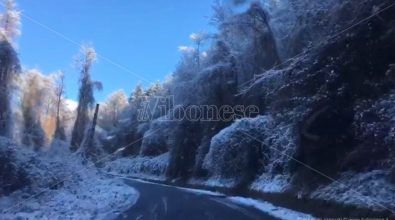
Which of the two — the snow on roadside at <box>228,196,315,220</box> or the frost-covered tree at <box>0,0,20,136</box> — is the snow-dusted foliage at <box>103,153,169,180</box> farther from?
the snow on roadside at <box>228,196,315,220</box>

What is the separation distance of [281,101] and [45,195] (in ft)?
32.1

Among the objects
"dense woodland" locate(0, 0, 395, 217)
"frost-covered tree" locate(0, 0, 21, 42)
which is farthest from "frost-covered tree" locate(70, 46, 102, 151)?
"frost-covered tree" locate(0, 0, 21, 42)

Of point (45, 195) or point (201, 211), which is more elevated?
point (45, 195)

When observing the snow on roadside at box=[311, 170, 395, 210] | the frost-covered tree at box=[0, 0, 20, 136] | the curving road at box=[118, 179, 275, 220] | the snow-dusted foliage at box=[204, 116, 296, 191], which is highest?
the frost-covered tree at box=[0, 0, 20, 136]

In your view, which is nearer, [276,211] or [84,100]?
[276,211]

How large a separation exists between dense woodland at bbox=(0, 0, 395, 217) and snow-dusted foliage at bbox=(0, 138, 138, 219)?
27cm

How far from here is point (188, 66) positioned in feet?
155

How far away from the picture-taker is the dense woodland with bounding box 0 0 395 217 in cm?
1362

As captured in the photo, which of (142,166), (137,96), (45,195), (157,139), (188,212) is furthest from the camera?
(137,96)

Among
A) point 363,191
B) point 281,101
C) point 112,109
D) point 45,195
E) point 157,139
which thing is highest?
point 112,109

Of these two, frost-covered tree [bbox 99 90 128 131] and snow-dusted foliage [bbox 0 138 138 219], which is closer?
snow-dusted foliage [bbox 0 138 138 219]

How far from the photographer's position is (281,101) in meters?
18.2

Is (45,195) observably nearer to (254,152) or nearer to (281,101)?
(281,101)

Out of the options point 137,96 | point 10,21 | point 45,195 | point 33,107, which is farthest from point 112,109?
point 45,195
